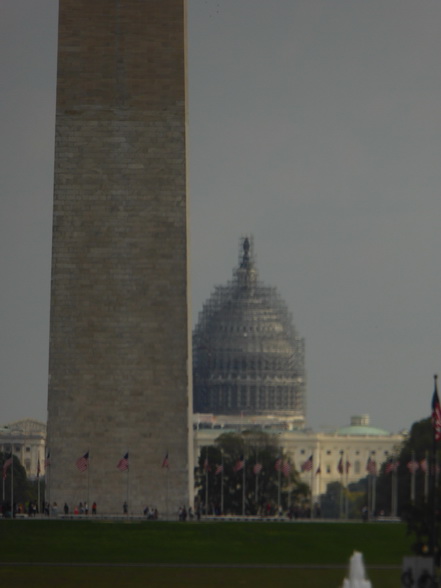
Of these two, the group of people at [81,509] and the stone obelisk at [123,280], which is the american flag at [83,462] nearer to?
the stone obelisk at [123,280]

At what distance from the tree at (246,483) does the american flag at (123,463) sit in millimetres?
35663

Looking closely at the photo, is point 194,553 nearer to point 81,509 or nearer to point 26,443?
point 81,509

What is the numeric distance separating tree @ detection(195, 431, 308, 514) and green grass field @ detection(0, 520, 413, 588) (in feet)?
146

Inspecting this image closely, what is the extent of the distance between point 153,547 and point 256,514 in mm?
61929

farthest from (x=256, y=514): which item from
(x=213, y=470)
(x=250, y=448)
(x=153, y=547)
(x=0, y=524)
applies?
(x=153, y=547)

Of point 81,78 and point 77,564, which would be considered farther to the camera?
point 81,78

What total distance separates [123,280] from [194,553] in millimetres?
21716

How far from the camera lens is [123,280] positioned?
269 ft

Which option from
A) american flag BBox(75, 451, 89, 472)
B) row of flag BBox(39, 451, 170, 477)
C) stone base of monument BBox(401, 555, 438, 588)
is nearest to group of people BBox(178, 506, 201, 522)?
row of flag BBox(39, 451, 170, 477)

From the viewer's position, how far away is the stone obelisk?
268 ft

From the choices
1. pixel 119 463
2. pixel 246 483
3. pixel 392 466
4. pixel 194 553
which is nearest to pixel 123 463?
pixel 119 463

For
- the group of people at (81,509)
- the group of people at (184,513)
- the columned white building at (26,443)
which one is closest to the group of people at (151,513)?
the group of people at (184,513)

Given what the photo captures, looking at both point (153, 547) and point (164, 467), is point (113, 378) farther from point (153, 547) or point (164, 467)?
point (153, 547)

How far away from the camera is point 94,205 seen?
82500 mm
